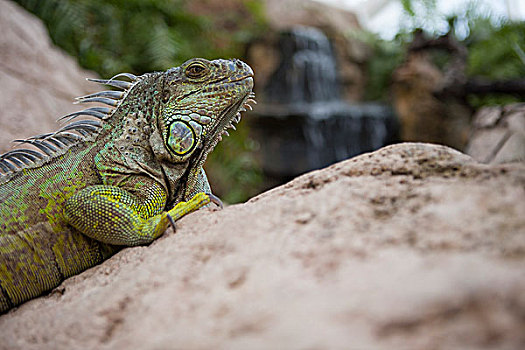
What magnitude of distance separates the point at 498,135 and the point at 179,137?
21.8 feet

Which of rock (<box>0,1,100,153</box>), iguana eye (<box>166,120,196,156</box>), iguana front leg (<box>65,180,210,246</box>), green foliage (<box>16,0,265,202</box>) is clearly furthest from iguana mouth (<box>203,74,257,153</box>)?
green foliage (<box>16,0,265,202</box>)

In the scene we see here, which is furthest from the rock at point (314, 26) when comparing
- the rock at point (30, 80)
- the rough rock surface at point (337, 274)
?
the rough rock surface at point (337, 274)

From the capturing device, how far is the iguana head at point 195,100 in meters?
2.61

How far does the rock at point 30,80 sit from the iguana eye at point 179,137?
8.07ft

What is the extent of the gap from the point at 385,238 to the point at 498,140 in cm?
664

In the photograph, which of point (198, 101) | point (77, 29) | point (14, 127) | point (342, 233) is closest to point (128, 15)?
point (77, 29)

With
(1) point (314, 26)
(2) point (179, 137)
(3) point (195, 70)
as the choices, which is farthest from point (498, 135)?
(1) point (314, 26)

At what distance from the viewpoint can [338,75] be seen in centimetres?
1345

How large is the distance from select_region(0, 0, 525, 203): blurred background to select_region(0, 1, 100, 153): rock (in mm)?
22

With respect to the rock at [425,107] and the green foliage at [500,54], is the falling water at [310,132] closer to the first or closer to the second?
the rock at [425,107]

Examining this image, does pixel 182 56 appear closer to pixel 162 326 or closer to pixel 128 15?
pixel 128 15

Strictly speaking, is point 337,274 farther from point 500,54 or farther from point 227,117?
point 500,54

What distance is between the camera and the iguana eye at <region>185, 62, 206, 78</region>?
2650 mm

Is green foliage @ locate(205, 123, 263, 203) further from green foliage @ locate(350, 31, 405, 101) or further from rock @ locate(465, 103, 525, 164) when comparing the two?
green foliage @ locate(350, 31, 405, 101)
